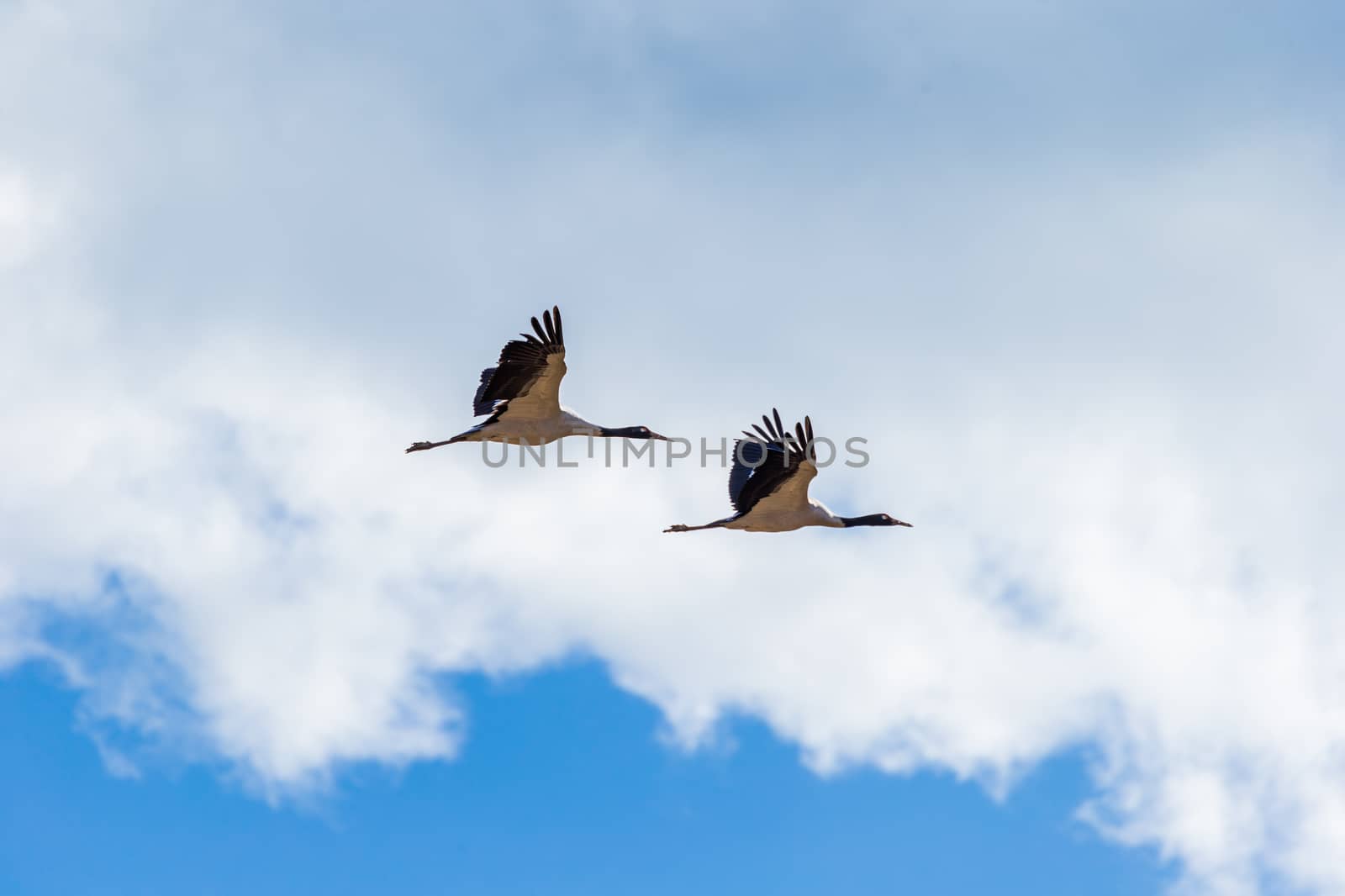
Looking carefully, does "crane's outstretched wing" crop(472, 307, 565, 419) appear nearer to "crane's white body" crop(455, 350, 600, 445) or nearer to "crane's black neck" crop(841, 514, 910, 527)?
"crane's white body" crop(455, 350, 600, 445)

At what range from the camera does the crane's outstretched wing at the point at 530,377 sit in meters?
52.6

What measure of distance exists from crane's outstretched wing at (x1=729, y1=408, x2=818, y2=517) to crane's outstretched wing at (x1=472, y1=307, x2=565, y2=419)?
4.04 metres

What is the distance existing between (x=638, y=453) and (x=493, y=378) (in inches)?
199

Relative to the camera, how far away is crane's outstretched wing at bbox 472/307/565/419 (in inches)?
2072

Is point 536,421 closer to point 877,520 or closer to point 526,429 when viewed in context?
point 526,429

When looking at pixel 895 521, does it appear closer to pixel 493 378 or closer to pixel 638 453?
pixel 638 453

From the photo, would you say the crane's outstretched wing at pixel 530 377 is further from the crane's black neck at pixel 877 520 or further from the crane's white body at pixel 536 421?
the crane's black neck at pixel 877 520

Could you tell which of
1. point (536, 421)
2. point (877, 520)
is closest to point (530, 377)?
point (536, 421)

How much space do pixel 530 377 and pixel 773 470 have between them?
5.32 m

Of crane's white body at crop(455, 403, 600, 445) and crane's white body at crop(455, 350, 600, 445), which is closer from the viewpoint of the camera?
crane's white body at crop(455, 350, 600, 445)

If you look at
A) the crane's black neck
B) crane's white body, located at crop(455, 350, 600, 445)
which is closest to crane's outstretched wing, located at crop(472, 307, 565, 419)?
crane's white body, located at crop(455, 350, 600, 445)

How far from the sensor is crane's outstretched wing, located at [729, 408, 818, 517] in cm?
5284

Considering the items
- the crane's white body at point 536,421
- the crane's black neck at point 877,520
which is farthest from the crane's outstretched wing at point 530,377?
the crane's black neck at point 877,520

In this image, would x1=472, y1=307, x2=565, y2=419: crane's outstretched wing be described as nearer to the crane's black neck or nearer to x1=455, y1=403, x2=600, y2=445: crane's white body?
x1=455, y1=403, x2=600, y2=445: crane's white body
